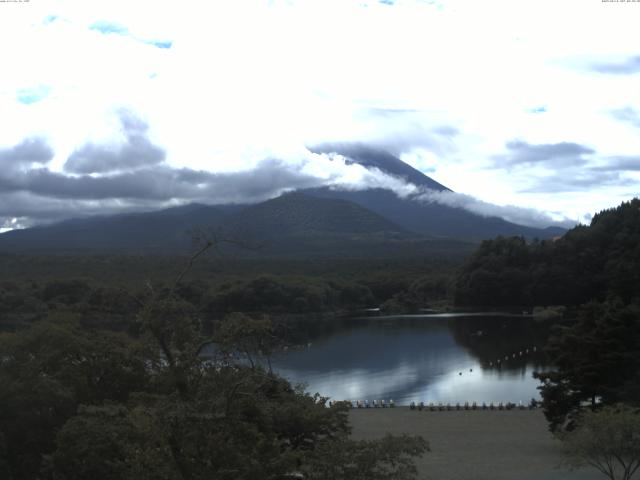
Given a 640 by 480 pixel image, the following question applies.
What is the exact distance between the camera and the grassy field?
13.1 metres

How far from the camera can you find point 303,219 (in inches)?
4427

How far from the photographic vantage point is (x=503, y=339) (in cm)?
3744

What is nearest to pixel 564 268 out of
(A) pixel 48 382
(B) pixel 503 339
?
(B) pixel 503 339

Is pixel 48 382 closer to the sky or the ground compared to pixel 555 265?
closer to the ground

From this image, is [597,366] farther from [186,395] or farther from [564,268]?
[564,268]

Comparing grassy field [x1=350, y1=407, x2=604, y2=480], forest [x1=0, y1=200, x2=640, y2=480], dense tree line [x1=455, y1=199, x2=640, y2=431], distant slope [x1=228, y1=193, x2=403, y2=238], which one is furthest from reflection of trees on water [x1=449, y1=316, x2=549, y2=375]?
distant slope [x1=228, y1=193, x2=403, y2=238]

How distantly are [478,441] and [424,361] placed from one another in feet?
52.5

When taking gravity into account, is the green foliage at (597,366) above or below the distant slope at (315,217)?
below

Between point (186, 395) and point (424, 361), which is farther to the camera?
point (424, 361)

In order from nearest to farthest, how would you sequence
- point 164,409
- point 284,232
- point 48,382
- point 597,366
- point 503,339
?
point 164,409 < point 48,382 < point 597,366 < point 503,339 < point 284,232

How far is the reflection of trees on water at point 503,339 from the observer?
3096cm

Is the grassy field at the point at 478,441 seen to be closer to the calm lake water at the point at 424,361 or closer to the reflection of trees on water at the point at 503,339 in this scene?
the calm lake water at the point at 424,361

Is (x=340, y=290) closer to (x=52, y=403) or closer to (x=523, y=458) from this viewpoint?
(x=523, y=458)

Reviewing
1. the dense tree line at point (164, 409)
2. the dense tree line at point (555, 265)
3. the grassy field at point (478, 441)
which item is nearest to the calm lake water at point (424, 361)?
the grassy field at point (478, 441)
